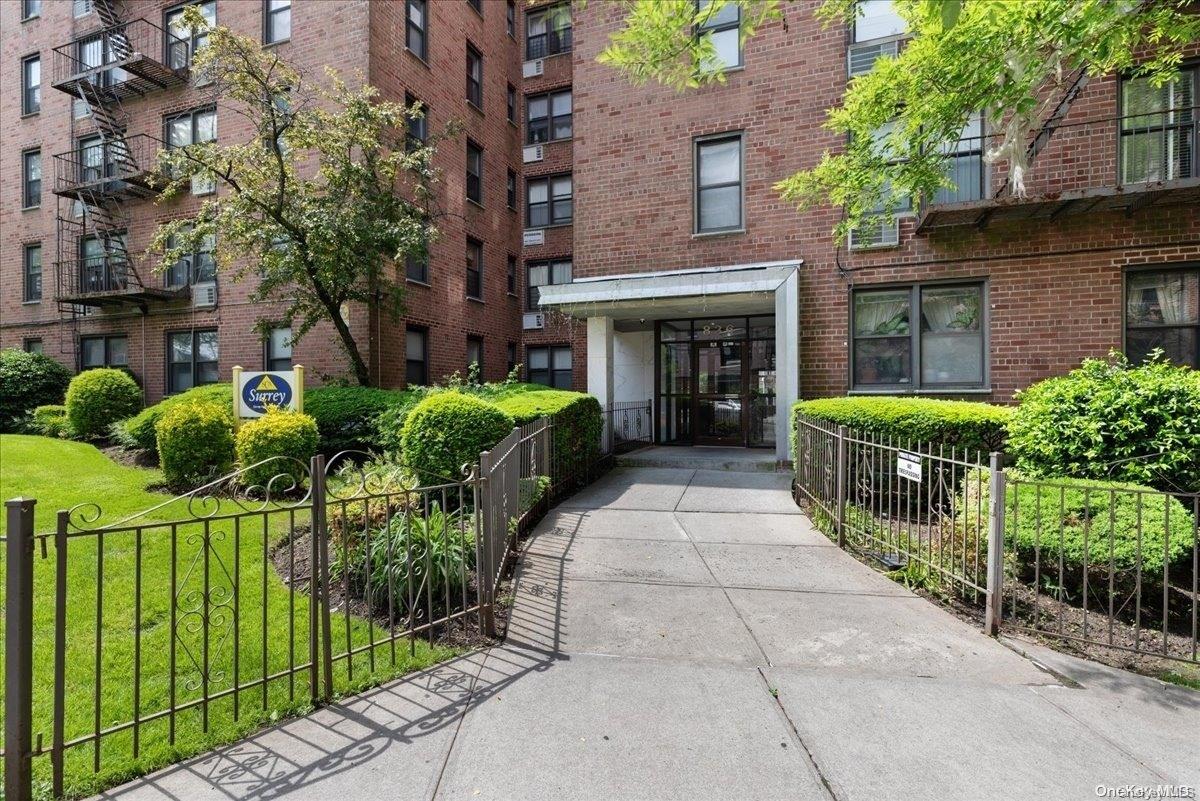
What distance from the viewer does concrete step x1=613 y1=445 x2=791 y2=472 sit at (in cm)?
993

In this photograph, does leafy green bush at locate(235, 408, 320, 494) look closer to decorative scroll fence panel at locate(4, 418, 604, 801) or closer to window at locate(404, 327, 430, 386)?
decorative scroll fence panel at locate(4, 418, 604, 801)

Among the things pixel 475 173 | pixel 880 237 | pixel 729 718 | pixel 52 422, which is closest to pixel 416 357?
pixel 475 173

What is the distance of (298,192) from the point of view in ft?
34.0

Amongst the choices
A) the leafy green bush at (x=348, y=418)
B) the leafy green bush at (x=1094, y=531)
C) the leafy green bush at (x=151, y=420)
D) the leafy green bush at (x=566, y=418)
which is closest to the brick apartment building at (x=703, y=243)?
the leafy green bush at (x=566, y=418)

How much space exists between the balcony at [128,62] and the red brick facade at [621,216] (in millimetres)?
402

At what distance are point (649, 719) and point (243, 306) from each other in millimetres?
14358

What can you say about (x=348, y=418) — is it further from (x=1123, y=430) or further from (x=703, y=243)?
(x=1123, y=430)

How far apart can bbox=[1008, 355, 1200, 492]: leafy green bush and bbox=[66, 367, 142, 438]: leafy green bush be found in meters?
16.8

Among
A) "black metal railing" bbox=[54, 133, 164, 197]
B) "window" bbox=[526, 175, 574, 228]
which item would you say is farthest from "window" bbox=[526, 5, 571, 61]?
"black metal railing" bbox=[54, 133, 164, 197]

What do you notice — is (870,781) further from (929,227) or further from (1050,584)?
(929,227)

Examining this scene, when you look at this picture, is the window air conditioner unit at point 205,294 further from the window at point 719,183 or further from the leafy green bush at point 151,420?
the window at point 719,183

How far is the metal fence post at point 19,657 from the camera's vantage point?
221 centimetres

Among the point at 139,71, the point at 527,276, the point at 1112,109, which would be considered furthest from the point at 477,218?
the point at 1112,109

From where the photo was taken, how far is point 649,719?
2957mm
